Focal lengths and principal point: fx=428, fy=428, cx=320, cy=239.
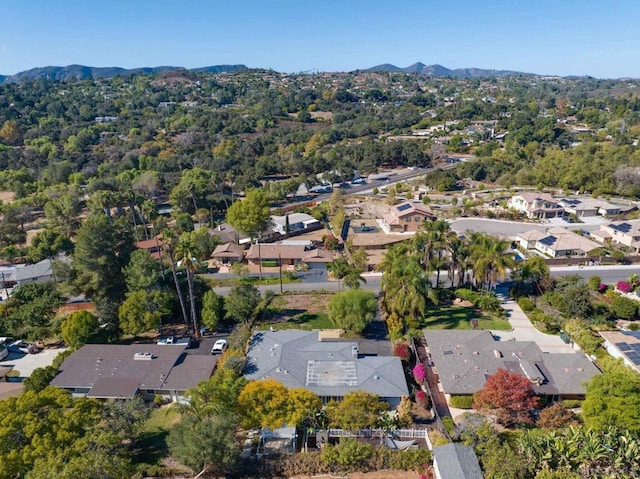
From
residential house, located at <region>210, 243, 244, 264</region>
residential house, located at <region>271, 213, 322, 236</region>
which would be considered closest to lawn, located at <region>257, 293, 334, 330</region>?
residential house, located at <region>210, 243, 244, 264</region>

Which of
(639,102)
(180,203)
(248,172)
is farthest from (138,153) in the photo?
(639,102)

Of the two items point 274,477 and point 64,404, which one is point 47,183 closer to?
point 64,404

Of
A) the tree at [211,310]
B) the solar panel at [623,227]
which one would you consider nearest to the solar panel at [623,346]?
the solar panel at [623,227]

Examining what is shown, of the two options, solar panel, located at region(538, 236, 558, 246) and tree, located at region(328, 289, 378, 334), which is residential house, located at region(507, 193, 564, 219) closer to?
solar panel, located at region(538, 236, 558, 246)

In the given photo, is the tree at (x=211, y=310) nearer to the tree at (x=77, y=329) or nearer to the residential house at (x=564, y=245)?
the tree at (x=77, y=329)

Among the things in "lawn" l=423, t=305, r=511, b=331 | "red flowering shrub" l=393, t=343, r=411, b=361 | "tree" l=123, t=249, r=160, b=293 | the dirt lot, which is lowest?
"lawn" l=423, t=305, r=511, b=331

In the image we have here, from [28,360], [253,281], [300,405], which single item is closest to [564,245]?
[253,281]

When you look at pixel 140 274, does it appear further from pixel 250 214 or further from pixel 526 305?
pixel 526 305
